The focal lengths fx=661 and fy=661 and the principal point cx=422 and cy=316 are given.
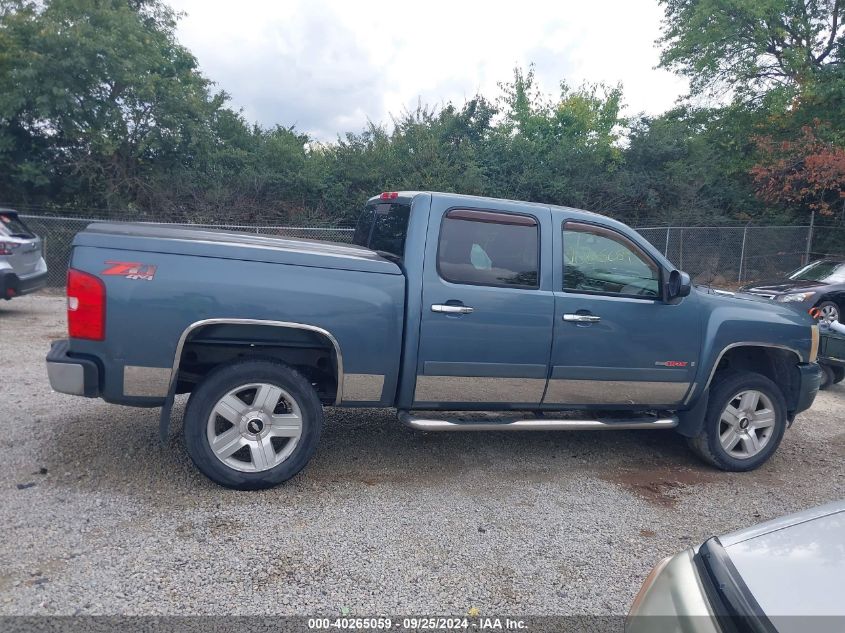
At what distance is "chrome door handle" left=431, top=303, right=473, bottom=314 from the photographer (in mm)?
4453

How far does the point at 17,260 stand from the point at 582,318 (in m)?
8.52

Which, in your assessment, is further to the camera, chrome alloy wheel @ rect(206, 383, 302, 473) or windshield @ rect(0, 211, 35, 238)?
windshield @ rect(0, 211, 35, 238)

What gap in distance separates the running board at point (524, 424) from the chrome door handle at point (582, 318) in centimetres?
74

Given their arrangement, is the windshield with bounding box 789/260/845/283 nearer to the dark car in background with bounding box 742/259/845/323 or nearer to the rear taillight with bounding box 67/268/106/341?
the dark car in background with bounding box 742/259/845/323

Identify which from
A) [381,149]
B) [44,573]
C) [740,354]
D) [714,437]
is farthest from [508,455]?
[381,149]

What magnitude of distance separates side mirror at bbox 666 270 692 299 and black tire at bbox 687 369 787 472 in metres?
0.91

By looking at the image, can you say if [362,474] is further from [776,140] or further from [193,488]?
[776,140]

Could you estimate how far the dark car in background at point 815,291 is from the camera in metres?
10.8

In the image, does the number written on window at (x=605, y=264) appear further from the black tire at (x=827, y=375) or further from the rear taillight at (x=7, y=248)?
the rear taillight at (x=7, y=248)

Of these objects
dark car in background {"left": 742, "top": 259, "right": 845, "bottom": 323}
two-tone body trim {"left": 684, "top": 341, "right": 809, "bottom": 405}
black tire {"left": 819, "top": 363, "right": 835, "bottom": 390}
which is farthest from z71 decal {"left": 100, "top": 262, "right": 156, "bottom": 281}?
dark car in background {"left": 742, "top": 259, "right": 845, "bottom": 323}

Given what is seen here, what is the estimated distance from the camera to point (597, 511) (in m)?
4.39

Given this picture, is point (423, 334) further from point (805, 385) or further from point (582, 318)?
point (805, 385)

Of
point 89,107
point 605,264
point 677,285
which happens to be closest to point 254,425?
point 605,264

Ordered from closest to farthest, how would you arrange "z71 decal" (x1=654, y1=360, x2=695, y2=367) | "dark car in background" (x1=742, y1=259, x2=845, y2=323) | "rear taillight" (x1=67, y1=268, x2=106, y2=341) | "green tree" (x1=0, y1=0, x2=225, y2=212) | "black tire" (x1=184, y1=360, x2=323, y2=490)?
"rear taillight" (x1=67, y1=268, x2=106, y2=341) < "black tire" (x1=184, y1=360, x2=323, y2=490) < "z71 decal" (x1=654, y1=360, x2=695, y2=367) < "dark car in background" (x1=742, y1=259, x2=845, y2=323) < "green tree" (x1=0, y1=0, x2=225, y2=212)
